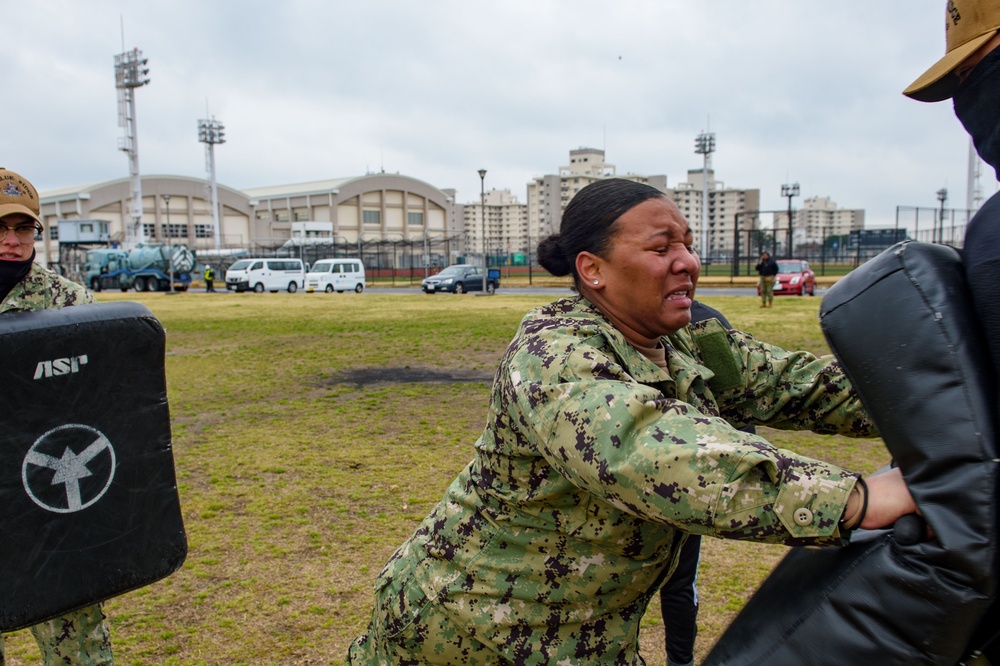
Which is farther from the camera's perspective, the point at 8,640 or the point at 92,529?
the point at 8,640

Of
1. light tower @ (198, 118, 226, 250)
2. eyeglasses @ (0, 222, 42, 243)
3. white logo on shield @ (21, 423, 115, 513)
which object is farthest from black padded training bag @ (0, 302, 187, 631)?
light tower @ (198, 118, 226, 250)

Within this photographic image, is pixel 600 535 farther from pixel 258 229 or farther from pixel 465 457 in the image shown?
pixel 258 229

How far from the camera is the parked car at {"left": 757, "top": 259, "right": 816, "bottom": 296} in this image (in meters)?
25.2

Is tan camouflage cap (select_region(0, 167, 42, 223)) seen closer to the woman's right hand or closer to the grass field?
the grass field

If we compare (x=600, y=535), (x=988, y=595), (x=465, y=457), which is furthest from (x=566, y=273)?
(x=465, y=457)

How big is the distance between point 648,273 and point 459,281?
31744 millimetres

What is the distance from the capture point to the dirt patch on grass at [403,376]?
9.98 metres

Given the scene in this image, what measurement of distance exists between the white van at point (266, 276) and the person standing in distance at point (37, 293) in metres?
33.9

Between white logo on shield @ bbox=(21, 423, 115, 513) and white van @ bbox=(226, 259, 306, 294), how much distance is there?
1369 inches

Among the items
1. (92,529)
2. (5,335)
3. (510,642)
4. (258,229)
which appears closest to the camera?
(510,642)

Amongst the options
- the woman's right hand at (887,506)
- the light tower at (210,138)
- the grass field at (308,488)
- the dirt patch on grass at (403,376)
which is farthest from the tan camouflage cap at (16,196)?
the light tower at (210,138)

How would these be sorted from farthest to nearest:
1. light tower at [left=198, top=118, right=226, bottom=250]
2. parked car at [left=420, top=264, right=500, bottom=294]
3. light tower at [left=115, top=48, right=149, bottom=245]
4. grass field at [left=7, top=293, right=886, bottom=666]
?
light tower at [left=198, top=118, right=226, bottom=250] → light tower at [left=115, top=48, right=149, bottom=245] → parked car at [left=420, top=264, right=500, bottom=294] → grass field at [left=7, top=293, right=886, bottom=666]

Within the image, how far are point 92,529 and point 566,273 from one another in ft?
5.21

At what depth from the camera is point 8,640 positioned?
3.54 meters
